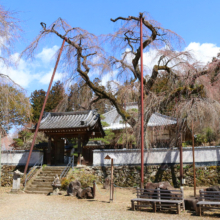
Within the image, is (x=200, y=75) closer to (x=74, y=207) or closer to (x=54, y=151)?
(x=74, y=207)

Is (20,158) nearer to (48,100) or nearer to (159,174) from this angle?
(159,174)

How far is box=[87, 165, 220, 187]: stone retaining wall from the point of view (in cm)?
1319

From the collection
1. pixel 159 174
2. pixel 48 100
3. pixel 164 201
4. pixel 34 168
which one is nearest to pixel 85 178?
pixel 34 168

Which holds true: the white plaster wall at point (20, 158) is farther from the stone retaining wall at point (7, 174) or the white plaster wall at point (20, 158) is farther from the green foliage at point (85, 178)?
the green foliage at point (85, 178)

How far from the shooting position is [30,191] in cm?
1266

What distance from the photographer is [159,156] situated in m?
14.2

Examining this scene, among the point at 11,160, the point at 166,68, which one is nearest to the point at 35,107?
the point at 11,160

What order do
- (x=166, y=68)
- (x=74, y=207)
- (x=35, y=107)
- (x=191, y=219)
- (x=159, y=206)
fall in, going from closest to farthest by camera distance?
(x=191, y=219) → (x=159, y=206) → (x=74, y=207) → (x=166, y=68) → (x=35, y=107)

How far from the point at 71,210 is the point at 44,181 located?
5.68m

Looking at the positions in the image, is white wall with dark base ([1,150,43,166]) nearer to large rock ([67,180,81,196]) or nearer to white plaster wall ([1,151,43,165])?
white plaster wall ([1,151,43,165])

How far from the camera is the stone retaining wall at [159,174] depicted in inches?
519

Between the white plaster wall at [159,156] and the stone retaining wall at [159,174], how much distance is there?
1.06 feet

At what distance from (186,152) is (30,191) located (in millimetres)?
8480

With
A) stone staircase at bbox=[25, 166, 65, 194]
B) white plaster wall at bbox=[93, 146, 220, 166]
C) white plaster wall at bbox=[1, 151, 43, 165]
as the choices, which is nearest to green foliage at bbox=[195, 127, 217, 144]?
white plaster wall at bbox=[93, 146, 220, 166]
